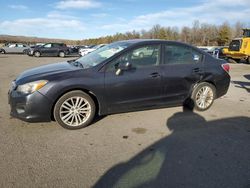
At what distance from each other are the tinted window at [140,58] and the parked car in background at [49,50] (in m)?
25.6

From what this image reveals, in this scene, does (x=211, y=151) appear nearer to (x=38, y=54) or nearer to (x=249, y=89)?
(x=249, y=89)

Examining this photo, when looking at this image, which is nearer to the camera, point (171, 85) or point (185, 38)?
point (171, 85)

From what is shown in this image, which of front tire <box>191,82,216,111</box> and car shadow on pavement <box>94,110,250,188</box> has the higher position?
front tire <box>191,82,216,111</box>

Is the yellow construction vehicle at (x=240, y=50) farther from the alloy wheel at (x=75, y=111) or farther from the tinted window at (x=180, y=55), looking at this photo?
the alloy wheel at (x=75, y=111)

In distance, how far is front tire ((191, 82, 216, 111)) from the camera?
18.2ft

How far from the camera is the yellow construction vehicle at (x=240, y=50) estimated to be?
764 inches

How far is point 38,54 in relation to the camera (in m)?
28.6

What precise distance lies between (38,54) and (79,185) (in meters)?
28.0

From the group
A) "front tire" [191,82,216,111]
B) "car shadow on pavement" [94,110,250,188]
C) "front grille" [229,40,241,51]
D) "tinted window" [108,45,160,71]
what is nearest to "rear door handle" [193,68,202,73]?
"front tire" [191,82,216,111]

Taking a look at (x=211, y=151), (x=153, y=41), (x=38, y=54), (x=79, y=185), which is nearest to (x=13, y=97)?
(x=79, y=185)

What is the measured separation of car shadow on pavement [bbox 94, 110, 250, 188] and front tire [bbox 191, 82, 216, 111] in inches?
37.4

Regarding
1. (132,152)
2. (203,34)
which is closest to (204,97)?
(132,152)

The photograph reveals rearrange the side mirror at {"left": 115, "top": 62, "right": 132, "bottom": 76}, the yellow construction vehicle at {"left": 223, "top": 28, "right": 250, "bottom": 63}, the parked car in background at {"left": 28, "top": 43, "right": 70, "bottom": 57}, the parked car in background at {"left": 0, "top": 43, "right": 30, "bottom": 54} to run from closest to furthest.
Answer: the side mirror at {"left": 115, "top": 62, "right": 132, "bottom": 76} < the yellow construction vehicle at {"left": 223, "top": 28, "right": 250, "bottom": 63} < the parked car in background at {"left": 28, "top": 43, "right": 70, "bottom": 57} < the parked car in background at {"left": 0, "top": 43, "right": 30, "bottom": 54}

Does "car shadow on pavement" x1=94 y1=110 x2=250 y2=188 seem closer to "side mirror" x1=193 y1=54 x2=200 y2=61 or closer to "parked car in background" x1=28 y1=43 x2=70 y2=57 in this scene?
"side mirror" x1=193 y1=54 x2=200 y2=61
